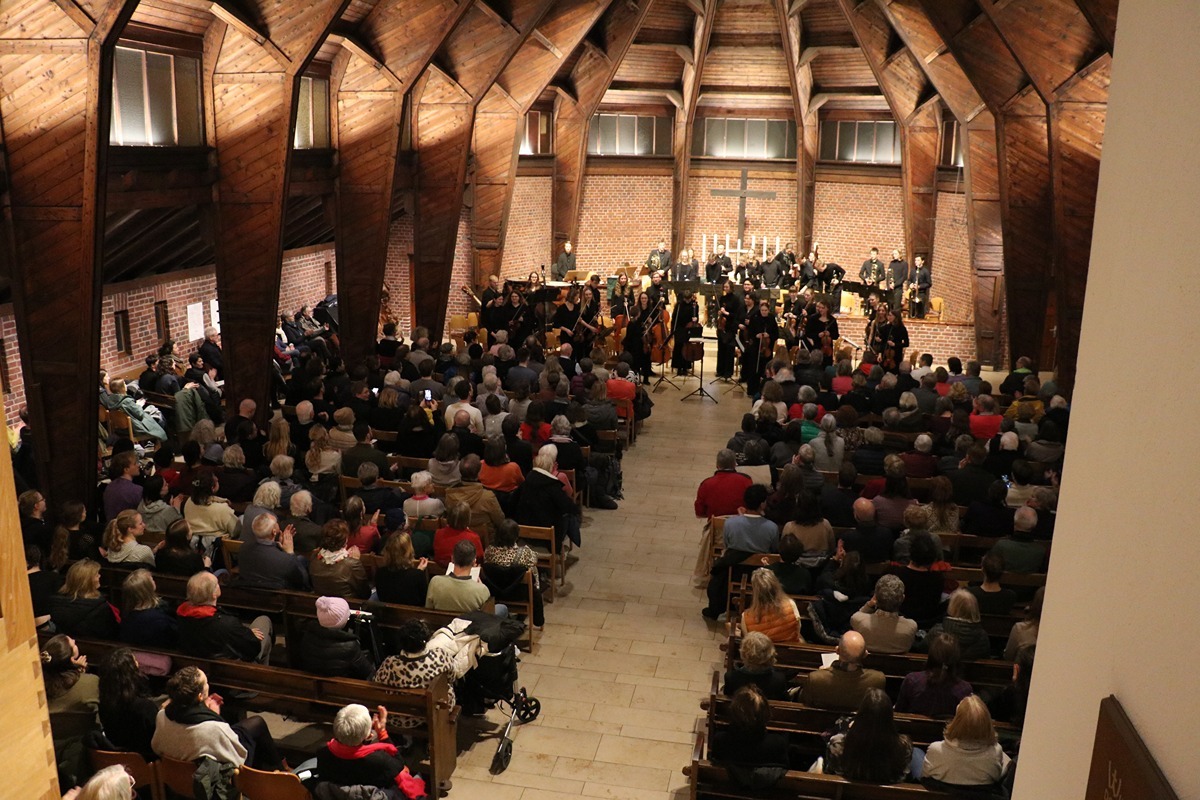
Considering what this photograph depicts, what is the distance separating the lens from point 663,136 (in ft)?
84.5

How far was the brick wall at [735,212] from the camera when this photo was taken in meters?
25.8

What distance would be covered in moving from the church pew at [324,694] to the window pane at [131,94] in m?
7.01

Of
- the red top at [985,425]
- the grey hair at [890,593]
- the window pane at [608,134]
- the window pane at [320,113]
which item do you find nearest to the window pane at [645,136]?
the window pane at [608,134]

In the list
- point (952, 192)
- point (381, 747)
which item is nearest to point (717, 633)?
point (381, 747)

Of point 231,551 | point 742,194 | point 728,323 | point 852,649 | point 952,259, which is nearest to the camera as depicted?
point 852,649

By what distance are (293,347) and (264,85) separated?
5.48 meters

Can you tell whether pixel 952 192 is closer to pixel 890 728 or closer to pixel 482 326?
pixel 482 326

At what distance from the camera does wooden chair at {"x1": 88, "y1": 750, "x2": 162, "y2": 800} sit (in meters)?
5.18

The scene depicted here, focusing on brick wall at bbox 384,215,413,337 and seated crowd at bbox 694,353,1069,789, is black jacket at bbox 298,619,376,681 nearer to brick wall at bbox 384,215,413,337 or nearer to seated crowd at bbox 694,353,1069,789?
seated crowd at bbox 694,353,1069,789

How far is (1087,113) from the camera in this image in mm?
12516

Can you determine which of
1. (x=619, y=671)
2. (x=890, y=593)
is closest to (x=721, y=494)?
(x=619, y=671)

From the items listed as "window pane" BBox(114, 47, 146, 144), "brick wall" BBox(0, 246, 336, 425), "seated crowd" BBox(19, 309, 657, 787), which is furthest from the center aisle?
"brick wall" BBox(0, 246, 336, 425)

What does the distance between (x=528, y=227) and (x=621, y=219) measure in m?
2.94

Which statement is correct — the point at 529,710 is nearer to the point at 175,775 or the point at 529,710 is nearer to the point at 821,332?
the point at 175,775
